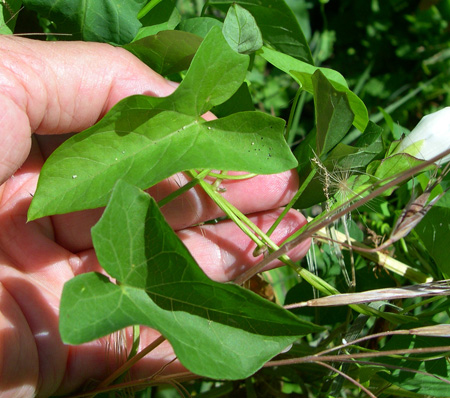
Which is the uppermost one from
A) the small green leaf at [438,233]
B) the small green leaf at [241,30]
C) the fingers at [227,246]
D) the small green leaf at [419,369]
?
the small green leaf at [241,30]

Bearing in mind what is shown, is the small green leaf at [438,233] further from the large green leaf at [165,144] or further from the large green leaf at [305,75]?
the large green leaf at [165,144]

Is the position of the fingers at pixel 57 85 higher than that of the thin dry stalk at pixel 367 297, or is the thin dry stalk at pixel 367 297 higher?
the fingers at pixel 57 85

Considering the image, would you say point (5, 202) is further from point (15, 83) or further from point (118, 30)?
point (118, 30)

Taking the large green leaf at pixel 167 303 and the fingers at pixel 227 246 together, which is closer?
the large green leaf at pixel 167 303

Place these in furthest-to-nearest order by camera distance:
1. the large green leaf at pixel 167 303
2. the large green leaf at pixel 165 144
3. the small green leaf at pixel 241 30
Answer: the small green leaf at pixel 241 30 < the large green leaf at pixel 165 144 < the large green leaf at pixel 167 303

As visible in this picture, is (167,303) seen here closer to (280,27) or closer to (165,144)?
(165,144)

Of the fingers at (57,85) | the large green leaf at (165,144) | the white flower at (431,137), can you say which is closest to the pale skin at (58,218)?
the fingers at (57,85)

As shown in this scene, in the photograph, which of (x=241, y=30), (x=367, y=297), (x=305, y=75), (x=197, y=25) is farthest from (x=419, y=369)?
(x=197, y=25)

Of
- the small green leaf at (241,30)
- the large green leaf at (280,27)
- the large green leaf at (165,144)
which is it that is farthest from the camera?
the large green leaf at (280,27)
